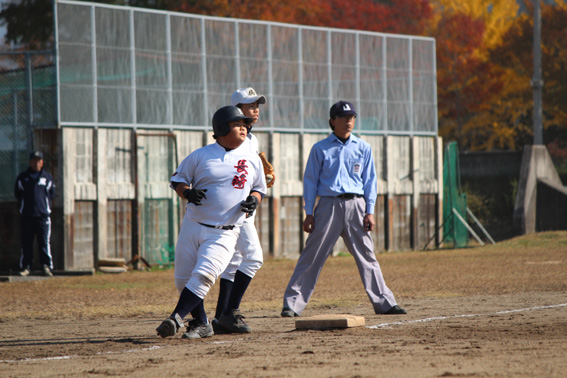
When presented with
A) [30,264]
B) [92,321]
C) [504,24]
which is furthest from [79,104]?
[504,24]

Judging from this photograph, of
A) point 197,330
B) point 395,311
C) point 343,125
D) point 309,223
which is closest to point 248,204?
point 197,330

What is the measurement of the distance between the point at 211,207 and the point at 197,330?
3.63 feet

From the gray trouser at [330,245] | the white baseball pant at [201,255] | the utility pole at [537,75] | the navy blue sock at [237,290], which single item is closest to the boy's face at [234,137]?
the white baseball pant at [201,255]

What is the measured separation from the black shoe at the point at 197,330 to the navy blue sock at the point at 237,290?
353mm

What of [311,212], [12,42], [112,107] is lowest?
[311,212]

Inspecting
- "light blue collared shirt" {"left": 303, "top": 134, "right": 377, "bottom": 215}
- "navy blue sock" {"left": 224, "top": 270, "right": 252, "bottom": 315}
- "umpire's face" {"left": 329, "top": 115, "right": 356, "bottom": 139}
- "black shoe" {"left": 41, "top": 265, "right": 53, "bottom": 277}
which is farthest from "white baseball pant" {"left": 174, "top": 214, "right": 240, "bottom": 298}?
"black shoe" {"left": 41, "top": 265, "right": 53, "bottom": 277}

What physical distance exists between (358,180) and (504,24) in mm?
32746

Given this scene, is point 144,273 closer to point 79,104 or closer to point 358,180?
point 79,104

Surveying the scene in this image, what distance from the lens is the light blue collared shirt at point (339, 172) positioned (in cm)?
960

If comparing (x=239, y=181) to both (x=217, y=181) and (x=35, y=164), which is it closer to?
(x=217, y=181)

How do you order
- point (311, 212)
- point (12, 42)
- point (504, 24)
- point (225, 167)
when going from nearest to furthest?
point (225, 167) < point (311, 212) < point (12, 42) < point (504, 24)

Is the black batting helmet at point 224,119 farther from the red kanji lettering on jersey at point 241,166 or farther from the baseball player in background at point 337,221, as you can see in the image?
the baseball player in background at point 337,221

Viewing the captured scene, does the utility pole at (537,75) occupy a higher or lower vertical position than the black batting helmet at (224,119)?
higher

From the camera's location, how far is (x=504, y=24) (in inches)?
1588
